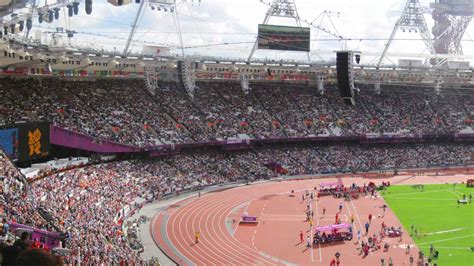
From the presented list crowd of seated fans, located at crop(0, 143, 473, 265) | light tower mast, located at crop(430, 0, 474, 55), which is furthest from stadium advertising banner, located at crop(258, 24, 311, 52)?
light tower mast, located at crop(430, 0, 474, 55)

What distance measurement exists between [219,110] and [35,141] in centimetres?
2736

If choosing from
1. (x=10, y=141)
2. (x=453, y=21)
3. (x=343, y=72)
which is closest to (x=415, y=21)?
(x=453, y=21)

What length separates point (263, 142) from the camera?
193ft

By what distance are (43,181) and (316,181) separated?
94.3 ft

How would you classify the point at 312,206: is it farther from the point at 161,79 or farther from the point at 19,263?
the point at 19,263

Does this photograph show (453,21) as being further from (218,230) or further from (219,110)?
(218,230)

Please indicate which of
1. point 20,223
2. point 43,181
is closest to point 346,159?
point 43,181

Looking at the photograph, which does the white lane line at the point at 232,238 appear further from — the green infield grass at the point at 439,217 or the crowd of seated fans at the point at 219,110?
the crowd of seated fans at the point at 219,110

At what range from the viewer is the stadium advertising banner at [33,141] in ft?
108

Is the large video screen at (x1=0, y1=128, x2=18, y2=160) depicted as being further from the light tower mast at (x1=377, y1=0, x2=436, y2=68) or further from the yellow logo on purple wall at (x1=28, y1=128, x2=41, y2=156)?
the light tower mast at (x1=377, y1=0, x2=436, y2=68)

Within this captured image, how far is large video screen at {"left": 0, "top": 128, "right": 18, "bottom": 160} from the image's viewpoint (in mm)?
31219

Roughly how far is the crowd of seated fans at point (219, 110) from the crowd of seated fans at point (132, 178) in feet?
7.42

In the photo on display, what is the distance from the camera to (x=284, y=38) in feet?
201

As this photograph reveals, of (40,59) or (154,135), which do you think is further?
(154,135)
